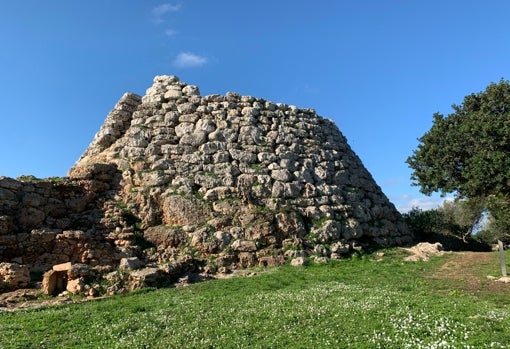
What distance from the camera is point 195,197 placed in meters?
20.2

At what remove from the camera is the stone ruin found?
17.4 meters

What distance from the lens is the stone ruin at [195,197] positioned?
17.4 meters

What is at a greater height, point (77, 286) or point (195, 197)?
point (195, 197)

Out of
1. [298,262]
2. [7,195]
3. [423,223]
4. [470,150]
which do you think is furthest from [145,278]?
[470,150]

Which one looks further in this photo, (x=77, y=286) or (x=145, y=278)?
(x=145, y=278)

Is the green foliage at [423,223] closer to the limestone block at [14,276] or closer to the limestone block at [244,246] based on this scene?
the limestone block at [244,246]

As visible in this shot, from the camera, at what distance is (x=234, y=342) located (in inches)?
330

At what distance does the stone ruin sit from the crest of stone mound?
0.06m

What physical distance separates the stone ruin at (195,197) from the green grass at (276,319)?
3.13 meters

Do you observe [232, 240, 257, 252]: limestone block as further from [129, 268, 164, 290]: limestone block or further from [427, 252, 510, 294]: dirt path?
[427, 252, 510, 294]: dirt path

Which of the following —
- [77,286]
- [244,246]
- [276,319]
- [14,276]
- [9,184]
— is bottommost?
[276,319]

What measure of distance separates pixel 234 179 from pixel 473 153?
57.2 ft

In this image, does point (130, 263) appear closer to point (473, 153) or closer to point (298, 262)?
point (298, 262)

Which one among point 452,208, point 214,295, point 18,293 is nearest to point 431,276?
point 214,295
